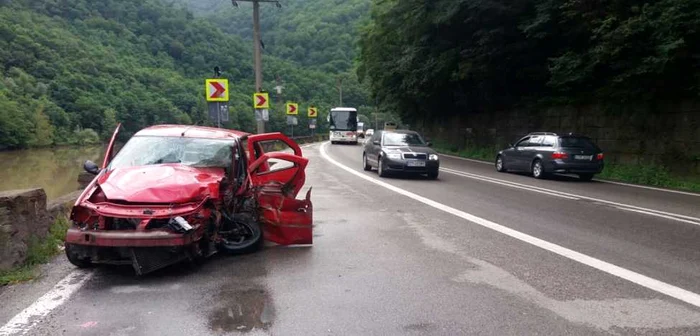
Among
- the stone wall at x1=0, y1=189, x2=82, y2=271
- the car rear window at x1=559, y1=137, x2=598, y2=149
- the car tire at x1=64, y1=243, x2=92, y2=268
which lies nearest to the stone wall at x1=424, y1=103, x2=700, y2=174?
the car rear window at x1=559, y1=137, x2=598, y2=149

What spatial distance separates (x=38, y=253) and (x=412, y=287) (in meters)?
4.40

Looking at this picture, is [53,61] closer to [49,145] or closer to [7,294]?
[49,145]

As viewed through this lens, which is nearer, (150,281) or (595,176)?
(150,281)

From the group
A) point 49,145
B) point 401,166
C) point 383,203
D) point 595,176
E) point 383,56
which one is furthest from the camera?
point 49,145

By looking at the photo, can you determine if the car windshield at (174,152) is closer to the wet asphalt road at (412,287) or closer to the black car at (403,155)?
the wet asphalt road at (412,287)

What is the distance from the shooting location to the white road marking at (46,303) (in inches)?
165

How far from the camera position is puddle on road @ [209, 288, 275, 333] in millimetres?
4180

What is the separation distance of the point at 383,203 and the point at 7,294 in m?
7.19

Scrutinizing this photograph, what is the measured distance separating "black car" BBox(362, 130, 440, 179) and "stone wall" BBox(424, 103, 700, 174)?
7.50m

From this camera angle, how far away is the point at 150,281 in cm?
543

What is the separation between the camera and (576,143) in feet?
55.1

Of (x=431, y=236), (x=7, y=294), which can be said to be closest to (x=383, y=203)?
(x=431, y=236)

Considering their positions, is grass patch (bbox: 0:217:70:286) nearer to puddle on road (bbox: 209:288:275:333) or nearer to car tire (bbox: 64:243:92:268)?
car tire (bbox: 64:243:92:268)

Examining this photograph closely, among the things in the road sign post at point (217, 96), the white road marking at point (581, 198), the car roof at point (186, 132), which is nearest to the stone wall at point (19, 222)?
the car roof at point (186, 132)
